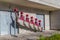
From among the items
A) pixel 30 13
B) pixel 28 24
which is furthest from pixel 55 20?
pixel 28 24

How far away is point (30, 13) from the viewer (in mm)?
19609

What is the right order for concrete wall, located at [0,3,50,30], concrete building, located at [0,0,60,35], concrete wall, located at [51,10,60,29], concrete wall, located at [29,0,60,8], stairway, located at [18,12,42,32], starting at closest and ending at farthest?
concrete building, located at [0,0,60,35] → concrete wall, located at [0,3,50,30] → concrete wall, located at [29,0,60,8] → stairway, located at [18,12,42,32] → concrete wall, located at [51,10,60,29]

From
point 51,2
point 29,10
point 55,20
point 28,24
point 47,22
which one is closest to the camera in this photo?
point 28,24

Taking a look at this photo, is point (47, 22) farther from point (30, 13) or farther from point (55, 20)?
point (30, 13)

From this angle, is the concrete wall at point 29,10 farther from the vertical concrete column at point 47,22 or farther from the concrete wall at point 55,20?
the concrete wall at point 55,20

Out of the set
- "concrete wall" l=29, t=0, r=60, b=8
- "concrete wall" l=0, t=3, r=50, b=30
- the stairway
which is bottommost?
the stairway

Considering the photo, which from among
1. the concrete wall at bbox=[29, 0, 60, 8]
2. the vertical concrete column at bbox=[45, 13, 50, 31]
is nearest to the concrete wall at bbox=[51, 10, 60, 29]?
the vertical concrete column at bbox=[45, 13, 50, 31]

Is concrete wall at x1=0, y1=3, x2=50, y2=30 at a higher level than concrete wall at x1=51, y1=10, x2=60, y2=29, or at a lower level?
higher

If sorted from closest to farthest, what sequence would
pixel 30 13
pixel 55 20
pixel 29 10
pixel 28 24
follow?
pixel 28 24
pixel 29 10
pixel 30 13
pixel 55 20

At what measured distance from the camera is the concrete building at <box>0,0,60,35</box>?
16.4m

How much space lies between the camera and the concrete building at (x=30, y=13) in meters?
16.4

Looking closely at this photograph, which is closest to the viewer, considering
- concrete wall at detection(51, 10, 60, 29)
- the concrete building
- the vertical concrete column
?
the concrete building

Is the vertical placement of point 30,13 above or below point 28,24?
above

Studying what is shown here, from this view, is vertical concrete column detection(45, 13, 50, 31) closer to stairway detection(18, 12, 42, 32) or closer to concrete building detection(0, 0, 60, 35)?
concrete building detection(0, 0, 60, 35)
